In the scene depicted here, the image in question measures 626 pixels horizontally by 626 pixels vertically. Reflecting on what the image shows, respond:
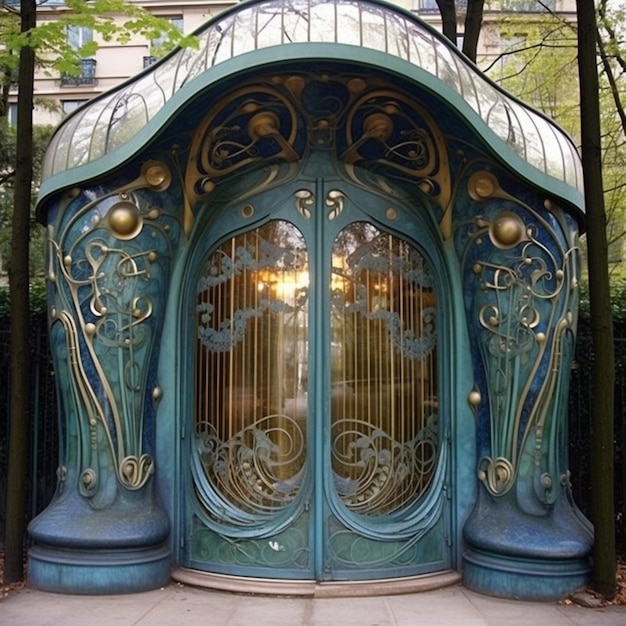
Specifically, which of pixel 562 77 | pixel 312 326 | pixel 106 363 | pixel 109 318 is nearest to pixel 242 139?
pixel 312 326

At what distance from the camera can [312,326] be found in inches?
228

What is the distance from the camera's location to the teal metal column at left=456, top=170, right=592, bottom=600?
5.48 meters

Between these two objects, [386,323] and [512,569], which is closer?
[512,569]

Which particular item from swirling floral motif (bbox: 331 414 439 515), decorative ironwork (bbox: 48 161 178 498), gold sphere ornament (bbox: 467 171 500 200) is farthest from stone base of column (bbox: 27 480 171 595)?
gold sphere ornament (bbox: 467 171 500 200)

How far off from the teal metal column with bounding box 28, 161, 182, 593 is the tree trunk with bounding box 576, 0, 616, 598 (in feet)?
10.5

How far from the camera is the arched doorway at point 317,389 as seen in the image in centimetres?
562

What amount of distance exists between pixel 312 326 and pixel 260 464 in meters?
1.16

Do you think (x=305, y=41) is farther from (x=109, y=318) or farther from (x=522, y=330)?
(x=522, y=330)

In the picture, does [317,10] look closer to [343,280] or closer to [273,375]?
[343,280]

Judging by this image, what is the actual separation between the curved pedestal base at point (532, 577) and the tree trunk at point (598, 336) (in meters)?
0.16

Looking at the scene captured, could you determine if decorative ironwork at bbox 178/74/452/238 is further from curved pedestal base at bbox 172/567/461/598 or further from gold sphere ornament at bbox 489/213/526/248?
curved pedestal base at bbox 172/567/461/598

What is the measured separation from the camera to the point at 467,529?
559 centimetres

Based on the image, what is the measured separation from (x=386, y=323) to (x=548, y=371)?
1298 mm

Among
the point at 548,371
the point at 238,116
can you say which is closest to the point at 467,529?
the point at 548,371
